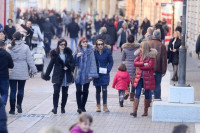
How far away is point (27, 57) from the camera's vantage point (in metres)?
14.6

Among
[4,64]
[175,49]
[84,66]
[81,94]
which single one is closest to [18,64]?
[4,64]

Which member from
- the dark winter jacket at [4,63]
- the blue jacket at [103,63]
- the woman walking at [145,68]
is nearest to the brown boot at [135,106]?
the woman walking at [145,68]

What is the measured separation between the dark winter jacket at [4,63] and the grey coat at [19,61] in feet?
1.25

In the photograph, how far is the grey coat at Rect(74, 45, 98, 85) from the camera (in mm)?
14688

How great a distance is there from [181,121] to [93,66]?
2209mm

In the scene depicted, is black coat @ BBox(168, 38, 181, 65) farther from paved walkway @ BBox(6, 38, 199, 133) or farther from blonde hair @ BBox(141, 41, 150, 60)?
blonde hair @ BBox(141, 41, 150, 60)

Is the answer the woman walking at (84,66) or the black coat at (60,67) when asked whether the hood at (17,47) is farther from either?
the woman walking at (84,66)

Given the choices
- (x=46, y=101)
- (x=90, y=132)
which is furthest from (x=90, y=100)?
(x=90, y=132)

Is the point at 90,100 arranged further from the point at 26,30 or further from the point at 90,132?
the point at 90,132

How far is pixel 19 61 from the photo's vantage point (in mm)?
14570

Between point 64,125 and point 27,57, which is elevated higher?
point 27,57

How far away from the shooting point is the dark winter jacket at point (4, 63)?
550 inches

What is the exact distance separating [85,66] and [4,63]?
168cm

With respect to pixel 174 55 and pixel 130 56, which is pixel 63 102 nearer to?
pixel 130 56
